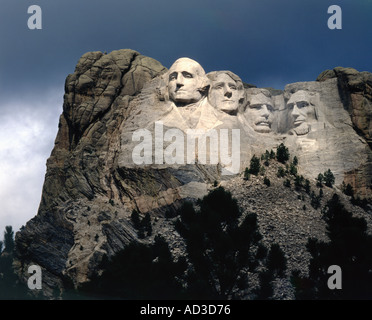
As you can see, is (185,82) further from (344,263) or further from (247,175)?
(344,263)

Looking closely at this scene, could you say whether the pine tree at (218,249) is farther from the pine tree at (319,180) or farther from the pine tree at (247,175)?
the pine tree at (319,180)

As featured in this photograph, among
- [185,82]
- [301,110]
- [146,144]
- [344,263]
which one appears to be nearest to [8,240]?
[146,144]

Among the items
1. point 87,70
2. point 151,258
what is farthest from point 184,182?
point 87,70

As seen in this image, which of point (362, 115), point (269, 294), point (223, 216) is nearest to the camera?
point (269, 294)

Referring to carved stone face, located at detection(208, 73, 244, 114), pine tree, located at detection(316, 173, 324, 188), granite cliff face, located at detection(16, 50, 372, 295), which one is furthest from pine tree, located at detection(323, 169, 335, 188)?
carved stone face, located at detection(208, 73, 244, 114)
